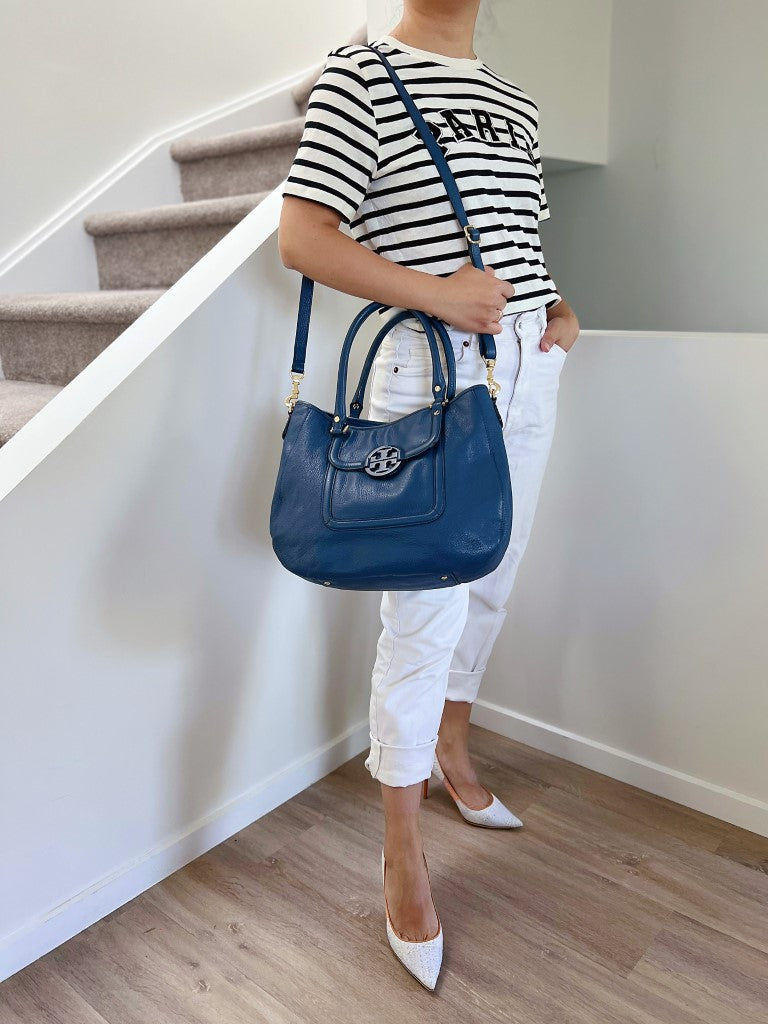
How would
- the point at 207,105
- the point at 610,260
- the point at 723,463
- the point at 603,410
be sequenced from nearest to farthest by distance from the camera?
the point at 723,463 → the point at 603,410 → the point at 610,260 → the point at 207,105

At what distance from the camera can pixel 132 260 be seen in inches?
80.0

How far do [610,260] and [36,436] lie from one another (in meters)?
1.49

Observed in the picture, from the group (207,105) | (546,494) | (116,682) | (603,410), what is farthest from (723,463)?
(207,105)

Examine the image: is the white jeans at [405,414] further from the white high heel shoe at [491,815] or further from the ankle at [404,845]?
the white high heel shoe at [491,815]

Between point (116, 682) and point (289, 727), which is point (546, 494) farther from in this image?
point (116, 682)

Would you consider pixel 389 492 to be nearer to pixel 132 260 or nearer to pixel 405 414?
pixel 405 414

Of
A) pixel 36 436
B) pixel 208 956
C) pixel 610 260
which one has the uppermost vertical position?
pixel 610 260

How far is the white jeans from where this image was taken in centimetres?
114

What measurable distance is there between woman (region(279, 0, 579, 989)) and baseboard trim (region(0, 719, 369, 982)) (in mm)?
335

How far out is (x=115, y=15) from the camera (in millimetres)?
2133

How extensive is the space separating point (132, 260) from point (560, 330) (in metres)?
1.20

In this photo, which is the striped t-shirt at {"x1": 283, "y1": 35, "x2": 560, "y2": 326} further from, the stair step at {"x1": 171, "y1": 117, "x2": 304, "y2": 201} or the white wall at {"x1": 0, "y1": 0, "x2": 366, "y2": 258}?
the white wall at {"x1": 0, "y1": 0, "x2": 366, "y2": 258}

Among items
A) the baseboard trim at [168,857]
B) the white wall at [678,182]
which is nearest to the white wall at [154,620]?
the baseboard trim at [168,857]

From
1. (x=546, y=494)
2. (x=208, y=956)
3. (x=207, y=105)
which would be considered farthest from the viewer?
(x=207, y=105)
